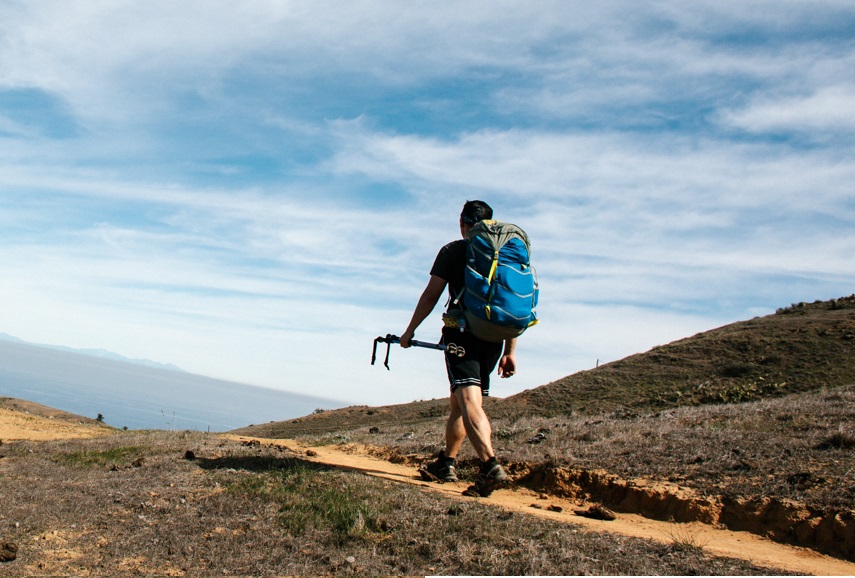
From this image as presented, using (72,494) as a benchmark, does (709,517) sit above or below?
above

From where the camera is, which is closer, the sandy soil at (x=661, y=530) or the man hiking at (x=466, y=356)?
the sandy soil at (x=661, y=530)

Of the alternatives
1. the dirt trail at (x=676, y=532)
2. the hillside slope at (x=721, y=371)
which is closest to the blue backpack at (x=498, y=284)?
the dirt trail at (x=676, y=532)

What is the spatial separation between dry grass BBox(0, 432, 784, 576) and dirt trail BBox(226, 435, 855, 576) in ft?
1.16

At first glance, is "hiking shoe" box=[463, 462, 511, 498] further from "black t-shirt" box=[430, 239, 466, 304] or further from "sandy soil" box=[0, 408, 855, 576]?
"black t-shirt" box=[430, 239, 466, 304]

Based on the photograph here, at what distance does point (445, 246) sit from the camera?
5754 mm

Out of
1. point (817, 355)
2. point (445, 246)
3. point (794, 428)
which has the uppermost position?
point (817, 355)

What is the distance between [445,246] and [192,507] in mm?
2909

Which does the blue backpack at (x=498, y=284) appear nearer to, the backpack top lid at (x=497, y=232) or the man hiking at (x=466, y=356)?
the backpack top lid at (x=497, y=232)

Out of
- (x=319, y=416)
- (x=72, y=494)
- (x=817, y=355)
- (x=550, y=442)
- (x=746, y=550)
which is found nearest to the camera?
(x=746, y=550)

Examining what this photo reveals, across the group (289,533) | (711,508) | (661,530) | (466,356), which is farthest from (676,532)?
(289,533)

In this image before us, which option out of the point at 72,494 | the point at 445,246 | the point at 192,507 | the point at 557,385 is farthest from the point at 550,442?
the point at 557,385

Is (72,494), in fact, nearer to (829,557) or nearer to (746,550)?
Result: (746,550)

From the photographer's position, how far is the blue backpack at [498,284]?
5224mm

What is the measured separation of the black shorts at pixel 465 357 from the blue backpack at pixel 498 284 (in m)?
0.15
